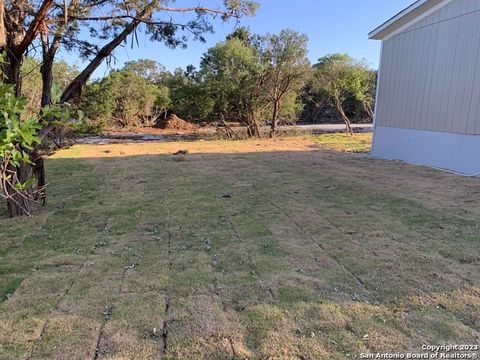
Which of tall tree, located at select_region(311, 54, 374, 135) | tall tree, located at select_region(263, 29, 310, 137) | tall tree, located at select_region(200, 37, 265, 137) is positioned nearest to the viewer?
tall tree, located at select_region(263, 29, 310, 137)

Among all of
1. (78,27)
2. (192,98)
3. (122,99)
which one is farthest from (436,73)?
(122,99)

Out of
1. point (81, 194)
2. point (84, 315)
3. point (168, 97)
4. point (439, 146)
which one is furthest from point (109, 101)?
point (84, 315)

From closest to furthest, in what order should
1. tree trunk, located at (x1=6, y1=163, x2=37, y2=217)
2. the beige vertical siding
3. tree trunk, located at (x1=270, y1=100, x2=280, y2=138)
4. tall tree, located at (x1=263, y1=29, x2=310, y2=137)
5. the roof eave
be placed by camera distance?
tree trunk, located at (x1=6, y1=163, x2=37, y2=217) < the beige vertical siding < the roof eave < tall tree, located at (x1=263, y1=29, x2=310, y2=137) < tree trunk, located at (x1=270, y1=100, x2=280, y2=138)

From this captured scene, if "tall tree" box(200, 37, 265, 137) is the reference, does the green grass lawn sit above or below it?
below

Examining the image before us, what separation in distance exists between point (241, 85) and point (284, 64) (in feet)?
6.12

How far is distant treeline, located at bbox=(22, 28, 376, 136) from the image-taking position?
14609mm

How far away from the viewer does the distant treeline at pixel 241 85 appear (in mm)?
14609

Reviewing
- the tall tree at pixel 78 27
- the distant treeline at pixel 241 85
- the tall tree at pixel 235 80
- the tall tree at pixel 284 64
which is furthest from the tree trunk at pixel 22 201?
the tall tree at pixel 284 64

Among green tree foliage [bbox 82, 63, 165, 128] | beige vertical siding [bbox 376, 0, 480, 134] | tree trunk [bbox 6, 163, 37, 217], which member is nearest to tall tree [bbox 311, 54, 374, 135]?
beige vertical siding [bbox 376, 0, 480, 134]

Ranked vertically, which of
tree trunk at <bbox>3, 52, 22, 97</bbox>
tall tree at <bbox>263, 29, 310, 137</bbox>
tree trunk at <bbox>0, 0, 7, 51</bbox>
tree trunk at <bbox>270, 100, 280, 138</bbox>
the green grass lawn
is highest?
tall tree at <bbox>263, 29, 310, 137</bbox>

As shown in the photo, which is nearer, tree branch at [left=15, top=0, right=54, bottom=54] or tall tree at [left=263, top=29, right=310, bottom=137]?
tree branch at [left=15, top=0, right=54, bottom=54]

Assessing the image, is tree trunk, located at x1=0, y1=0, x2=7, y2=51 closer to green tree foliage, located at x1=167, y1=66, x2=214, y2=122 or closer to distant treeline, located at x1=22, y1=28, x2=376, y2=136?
distant treeline, located at x1=22, y1=28, x2=376, y2=136

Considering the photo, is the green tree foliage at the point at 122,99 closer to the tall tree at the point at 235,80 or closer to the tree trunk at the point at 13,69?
the tall tree at the point at 235,80

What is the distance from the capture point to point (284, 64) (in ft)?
47.8
